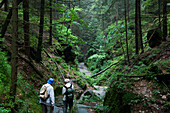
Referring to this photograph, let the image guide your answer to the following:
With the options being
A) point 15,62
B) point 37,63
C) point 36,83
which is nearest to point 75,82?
point 37,63

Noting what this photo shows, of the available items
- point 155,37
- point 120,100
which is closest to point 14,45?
point 120,100

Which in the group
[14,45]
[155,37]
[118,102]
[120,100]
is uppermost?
[14,45]

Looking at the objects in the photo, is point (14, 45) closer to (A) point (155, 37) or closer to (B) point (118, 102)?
(B) point (118, 102)

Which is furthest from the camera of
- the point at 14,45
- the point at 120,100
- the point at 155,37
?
the point at 155,37

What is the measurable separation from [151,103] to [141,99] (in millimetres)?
384

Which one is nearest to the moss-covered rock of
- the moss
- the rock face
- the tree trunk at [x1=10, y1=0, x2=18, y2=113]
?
the moss

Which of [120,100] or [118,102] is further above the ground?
[120,100]

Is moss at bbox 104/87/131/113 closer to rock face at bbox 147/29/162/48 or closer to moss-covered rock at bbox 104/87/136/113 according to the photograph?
moss-covered rock at bbox 104/87/136/113

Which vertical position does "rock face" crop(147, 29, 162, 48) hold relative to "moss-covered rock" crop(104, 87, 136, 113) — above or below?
above

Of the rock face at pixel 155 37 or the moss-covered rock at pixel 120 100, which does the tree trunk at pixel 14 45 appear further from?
the rock face at pixel 155 37

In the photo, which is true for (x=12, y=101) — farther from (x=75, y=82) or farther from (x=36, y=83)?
(x=75, y=82)

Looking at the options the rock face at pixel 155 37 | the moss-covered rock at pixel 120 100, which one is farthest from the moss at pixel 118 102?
the rock face at pixel 155 37

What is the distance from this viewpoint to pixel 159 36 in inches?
369

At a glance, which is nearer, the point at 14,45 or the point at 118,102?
the point at 14,45
